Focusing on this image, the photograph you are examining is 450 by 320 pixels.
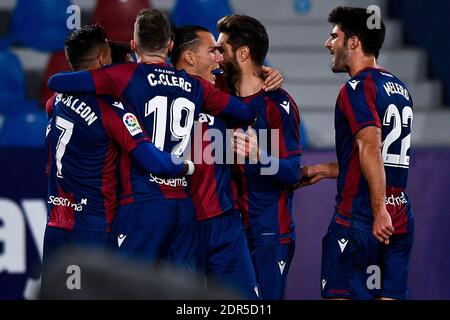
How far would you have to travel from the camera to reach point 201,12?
7699mm

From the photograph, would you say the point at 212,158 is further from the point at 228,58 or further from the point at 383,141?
the point at 383,141

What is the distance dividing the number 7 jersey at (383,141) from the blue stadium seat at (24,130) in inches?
112

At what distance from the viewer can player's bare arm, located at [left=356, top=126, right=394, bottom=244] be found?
455 cm

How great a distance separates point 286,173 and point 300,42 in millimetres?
4081

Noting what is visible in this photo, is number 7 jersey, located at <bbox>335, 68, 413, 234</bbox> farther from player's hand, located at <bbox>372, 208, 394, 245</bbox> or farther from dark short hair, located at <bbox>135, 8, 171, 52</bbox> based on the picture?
dark short hair, located at <bbox>135, 8, 171, 52</bbox>

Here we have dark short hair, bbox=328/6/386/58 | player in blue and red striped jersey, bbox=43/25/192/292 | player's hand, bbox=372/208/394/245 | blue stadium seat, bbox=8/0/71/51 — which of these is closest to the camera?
player's hand, bbox=372/208/394/245

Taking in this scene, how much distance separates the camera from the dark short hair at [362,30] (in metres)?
4.86

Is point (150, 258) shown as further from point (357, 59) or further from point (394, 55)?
point (394, 55)

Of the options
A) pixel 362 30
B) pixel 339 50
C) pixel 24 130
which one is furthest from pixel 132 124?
pixel 24 130

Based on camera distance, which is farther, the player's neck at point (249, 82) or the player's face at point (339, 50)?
the player's neck at point (249, 82)

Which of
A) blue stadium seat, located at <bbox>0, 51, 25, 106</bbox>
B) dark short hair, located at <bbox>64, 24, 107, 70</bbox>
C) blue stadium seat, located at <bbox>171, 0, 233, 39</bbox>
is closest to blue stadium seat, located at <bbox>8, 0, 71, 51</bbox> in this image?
blue stadium seat, located at <bbox>0, 51, 25, 106</bbox>

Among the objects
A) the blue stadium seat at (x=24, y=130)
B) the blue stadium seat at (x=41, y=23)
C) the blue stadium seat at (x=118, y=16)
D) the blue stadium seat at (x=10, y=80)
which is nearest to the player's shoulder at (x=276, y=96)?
the blue stadium seat at (x=24, y=130)

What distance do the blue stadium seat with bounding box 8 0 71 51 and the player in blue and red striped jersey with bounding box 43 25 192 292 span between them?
2967 mm

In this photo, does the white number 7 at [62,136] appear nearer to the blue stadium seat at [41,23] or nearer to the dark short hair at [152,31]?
the dark short hair at [152,31]
